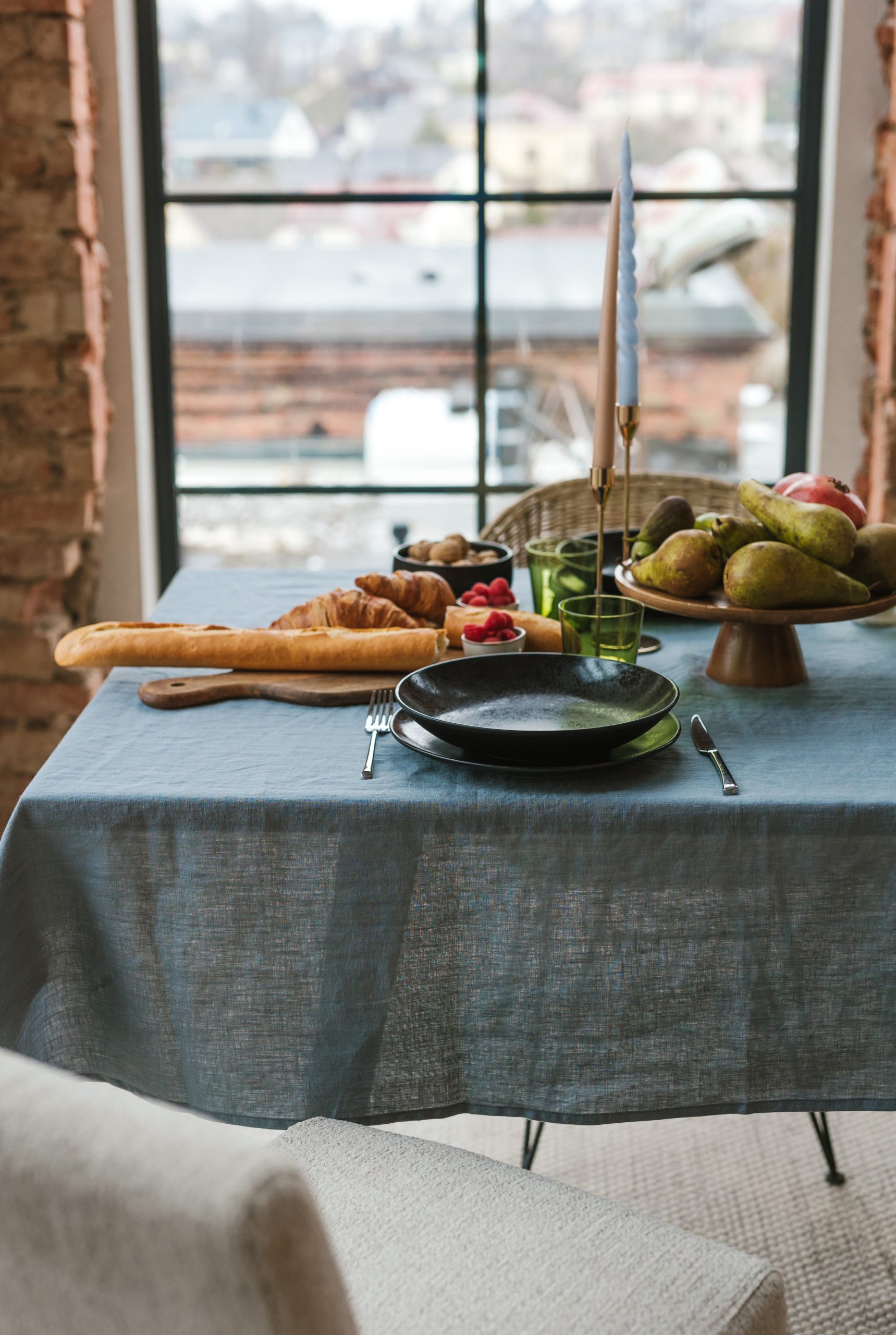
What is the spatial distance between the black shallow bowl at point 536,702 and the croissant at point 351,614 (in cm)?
14

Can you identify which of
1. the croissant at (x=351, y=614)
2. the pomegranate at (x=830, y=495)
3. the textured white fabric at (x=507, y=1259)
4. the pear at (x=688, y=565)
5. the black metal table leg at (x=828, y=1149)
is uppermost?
the pomegranate at (x=830, y=495)

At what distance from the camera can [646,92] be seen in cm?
266

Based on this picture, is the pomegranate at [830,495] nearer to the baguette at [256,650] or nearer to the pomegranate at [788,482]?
the pomegranate at [788,482]

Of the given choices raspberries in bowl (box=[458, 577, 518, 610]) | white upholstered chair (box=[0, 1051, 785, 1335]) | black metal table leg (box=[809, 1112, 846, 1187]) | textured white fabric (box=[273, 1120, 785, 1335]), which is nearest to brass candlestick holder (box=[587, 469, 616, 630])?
raspberries in bowl (box=[458, 577, 518, 610])

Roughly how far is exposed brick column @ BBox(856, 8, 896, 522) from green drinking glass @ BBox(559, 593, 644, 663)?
1.43 meters

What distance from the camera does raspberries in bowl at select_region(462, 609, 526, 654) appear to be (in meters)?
1.36

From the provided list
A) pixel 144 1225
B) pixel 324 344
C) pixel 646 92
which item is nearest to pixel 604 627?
pixel 144 1225

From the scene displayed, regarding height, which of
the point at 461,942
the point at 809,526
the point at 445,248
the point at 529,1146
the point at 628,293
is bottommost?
the point at 529,1146

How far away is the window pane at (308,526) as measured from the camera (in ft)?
9.33

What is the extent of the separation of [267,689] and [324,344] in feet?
5.50

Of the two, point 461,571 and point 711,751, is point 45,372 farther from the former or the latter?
point 711,751

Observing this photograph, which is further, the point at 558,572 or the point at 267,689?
the point at 558,572

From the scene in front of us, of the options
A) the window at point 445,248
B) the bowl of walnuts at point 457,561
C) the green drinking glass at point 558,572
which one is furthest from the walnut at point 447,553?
the window at point 445,248

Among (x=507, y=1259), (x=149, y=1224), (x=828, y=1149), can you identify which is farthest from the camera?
(x=828, y=1149)
